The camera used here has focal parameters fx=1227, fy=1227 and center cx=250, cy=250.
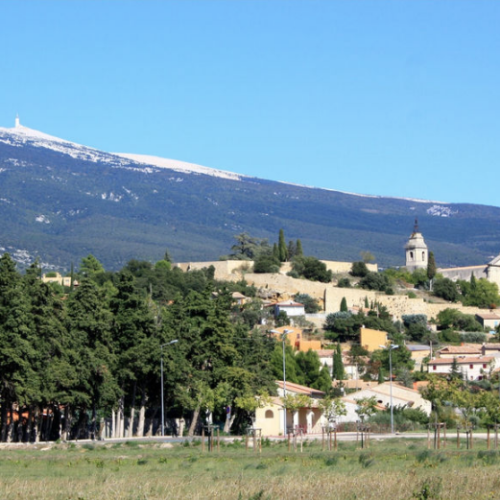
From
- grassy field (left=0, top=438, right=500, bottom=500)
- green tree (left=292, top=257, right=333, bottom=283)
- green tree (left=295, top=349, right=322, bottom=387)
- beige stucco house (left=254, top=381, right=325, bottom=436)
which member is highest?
green tree (left=292, top=257, right=333, bottom=283)

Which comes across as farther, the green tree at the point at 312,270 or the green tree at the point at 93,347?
the green tree at the point at 312,270

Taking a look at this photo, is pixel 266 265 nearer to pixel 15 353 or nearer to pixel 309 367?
pixel 309 367

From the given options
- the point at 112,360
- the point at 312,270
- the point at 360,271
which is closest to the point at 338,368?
the point at 112,360

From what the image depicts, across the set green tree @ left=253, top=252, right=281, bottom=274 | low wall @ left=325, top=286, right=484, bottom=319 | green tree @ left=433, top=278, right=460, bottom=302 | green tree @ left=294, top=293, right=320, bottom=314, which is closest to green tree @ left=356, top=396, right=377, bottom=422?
Answer: green tree @ left=294, top=293, right=320, bottom=314

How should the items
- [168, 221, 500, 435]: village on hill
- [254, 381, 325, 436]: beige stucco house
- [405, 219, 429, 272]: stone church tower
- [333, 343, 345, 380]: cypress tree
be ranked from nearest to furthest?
[254, 381, 325, 436]: beige stucco house → [168, 221, 500, 435]: village on hill → [333, 343, 345, 380]: cypress tree → [405, 219, 429, 272]: stone church tower

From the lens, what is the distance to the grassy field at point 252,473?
23.5 m

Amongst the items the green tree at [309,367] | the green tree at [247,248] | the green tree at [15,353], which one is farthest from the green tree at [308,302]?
the green tree at [15,353]

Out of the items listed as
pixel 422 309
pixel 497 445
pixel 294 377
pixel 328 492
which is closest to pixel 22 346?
pixel 497 445

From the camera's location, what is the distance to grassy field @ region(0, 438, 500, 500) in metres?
23.5

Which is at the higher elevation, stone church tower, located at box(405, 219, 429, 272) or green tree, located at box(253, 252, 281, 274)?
stone church tower, located at box(405, 219, 429, 272)

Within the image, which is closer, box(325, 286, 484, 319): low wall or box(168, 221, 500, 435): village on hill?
box(168, 221, 500, 435): village on hill

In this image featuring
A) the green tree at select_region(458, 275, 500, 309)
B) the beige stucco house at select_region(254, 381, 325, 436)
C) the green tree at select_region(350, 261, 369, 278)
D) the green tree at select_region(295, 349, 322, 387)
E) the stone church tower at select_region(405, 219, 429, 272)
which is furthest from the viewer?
the stone church tower at select_region(405, 219, 429, 272)

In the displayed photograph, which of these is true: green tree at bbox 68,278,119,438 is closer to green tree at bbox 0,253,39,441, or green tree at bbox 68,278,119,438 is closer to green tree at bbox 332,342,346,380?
green tree at bbox 0,253,39,441

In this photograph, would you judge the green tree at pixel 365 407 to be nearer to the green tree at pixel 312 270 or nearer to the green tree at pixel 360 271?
the green tree at pixel 312 270
